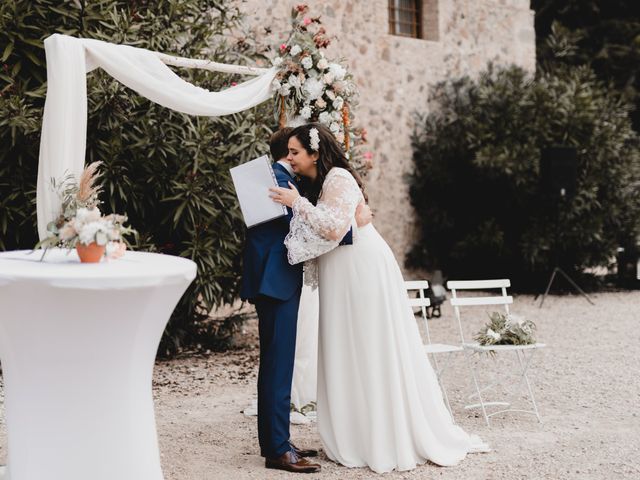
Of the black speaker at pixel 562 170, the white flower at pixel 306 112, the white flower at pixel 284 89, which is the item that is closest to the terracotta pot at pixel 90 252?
the white flower at pixel 306 112

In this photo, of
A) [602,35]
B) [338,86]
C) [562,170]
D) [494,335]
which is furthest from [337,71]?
[602,35]

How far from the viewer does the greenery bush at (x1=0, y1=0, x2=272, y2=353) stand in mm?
7199

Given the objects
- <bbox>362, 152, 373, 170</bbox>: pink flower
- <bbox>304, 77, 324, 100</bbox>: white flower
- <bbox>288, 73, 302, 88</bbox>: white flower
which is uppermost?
<bbox>288, 73, 302, 88</bbox>: white flower

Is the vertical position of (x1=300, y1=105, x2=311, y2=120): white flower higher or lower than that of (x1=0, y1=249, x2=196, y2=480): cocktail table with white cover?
higher

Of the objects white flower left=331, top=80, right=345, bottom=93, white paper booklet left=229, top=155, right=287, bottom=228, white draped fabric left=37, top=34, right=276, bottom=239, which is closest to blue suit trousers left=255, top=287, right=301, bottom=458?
white paper booklet left=229, top=155, right=287, bottom=228

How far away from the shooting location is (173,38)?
7.88m

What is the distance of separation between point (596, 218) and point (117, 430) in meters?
9.78

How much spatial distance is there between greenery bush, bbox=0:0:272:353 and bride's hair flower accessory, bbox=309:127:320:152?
2977 mm

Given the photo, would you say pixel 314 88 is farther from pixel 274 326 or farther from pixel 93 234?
pixel 93 234

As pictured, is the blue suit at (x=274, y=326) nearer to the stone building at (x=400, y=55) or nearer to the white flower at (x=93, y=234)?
the white flower at (x=93, y=234)

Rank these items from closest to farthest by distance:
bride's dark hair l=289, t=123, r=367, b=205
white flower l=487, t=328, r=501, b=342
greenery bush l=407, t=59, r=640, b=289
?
1. bride's dark hair l=289, t=123, r=367, b=205
2. white flower l=487, t=328, r=501, b=342
3. greenery bush l=407, t=59, r=640, b=289

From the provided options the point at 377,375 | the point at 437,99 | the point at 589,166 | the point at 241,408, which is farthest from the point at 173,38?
the point at 589,166

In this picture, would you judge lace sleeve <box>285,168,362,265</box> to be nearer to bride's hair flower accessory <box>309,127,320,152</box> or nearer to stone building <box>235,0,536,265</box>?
bride's hair flower accessory <box>309,127,320,152</box>

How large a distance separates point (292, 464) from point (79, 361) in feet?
4.73
